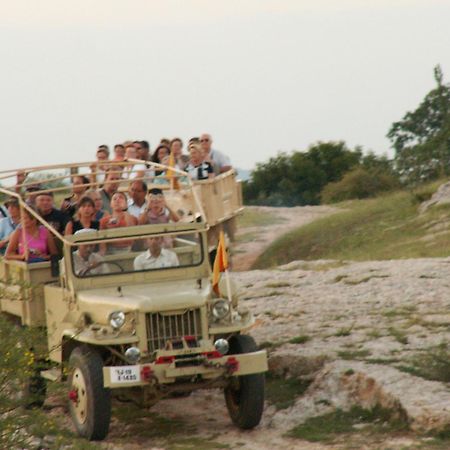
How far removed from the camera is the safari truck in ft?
42.0

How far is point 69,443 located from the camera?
1109cm

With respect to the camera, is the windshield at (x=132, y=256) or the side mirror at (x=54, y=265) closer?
the windshield at (x=132, y=256)

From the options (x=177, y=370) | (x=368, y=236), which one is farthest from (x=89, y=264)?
(x=368, y=236)

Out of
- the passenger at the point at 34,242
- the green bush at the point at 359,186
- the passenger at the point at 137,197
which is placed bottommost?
the passenger at the point at 34,242

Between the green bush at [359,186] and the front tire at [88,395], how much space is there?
29.4 meters

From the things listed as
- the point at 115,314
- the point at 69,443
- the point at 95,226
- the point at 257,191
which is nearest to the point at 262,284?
the point at 95,226

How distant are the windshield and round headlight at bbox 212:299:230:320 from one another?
0.93 meters

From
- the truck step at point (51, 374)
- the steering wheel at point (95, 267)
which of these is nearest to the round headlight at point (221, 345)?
the steering wheel at point (95, 267)

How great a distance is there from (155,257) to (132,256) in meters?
0.20

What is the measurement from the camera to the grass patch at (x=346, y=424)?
12883 millimetres

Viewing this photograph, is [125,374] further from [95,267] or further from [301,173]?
[301,173]

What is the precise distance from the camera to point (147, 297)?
13.0 m

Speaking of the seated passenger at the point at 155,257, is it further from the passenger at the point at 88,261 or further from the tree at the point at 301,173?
the tree at the point at 301,173

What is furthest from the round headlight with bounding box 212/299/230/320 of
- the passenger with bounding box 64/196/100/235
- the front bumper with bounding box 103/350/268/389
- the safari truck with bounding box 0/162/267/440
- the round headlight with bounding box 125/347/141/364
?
the passenger with bounding box 64/196/100/235
